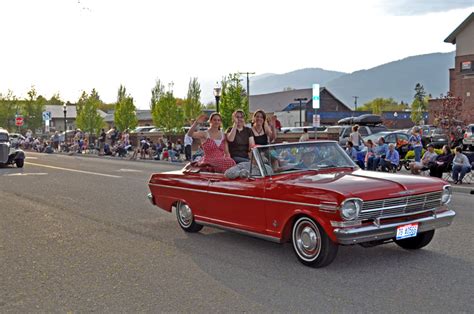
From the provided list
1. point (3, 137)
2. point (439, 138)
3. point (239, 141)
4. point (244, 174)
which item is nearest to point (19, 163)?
point (3, 137)

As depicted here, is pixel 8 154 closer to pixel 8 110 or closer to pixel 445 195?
pixel 445 195

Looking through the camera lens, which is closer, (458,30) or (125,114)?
(125,114)

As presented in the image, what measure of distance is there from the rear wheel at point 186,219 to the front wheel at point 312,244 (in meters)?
2.45

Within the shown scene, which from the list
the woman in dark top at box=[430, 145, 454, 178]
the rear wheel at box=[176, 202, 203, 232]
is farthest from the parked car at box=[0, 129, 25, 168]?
the rear wheel at box=[176, 202, 203, 232]

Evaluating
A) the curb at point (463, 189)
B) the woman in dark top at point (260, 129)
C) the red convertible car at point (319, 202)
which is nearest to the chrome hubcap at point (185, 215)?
the red convertible car at point (319, 202)

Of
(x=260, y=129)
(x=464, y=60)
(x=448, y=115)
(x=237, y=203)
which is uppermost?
(x=464, y=60)

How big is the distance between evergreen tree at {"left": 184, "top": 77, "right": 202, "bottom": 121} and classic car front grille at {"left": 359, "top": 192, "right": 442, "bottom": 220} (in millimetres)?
53855

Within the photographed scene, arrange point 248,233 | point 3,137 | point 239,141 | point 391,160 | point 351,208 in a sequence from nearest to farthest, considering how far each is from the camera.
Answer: point 351,208 < point 248,233 < point 239,141 < point 391,160 < point 3,137

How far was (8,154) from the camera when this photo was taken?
82.4ft

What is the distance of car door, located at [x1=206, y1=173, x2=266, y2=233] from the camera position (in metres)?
7.15

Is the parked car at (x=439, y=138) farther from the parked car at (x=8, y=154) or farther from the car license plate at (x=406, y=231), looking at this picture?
the car license plate at (x=406, y=231)

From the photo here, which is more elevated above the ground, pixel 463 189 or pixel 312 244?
pixel 312 244

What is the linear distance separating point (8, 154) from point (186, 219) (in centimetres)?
1876

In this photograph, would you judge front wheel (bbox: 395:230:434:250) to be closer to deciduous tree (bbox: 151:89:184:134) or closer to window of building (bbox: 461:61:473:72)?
deciduous tree (bbox: 151:89:184:134)
